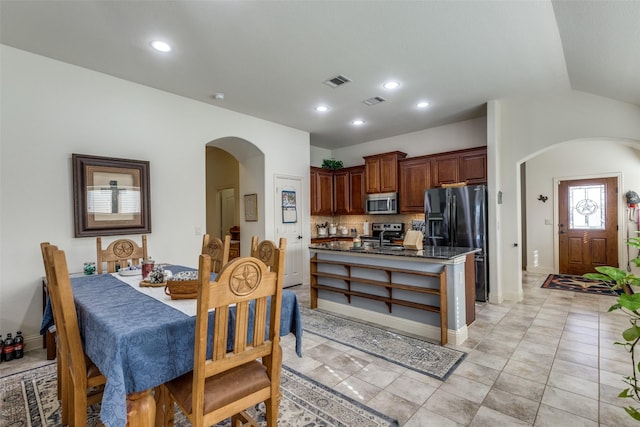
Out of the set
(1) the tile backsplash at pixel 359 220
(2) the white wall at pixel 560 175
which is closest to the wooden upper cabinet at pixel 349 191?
(1) the tile backsplash at pixel 359 220

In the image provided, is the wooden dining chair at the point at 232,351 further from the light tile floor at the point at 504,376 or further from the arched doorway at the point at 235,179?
the arched doorway at the point at 235,179

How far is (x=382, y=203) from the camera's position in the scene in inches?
242

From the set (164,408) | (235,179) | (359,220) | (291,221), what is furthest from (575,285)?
(235,179)

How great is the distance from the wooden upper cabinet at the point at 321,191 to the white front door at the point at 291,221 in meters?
0.51

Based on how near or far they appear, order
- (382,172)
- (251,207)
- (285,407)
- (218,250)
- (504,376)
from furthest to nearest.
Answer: (382,172) → (251,207) → (218,250) → (504,376) → (285,407)

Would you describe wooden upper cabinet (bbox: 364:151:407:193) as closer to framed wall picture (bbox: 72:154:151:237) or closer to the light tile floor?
the light tile floor

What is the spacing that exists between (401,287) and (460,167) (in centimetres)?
272

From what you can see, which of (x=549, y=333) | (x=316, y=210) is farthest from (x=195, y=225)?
(x=549, y=333)

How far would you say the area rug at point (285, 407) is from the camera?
1.98m

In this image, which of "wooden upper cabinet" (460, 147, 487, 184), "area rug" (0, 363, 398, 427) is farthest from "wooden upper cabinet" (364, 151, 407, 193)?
"area rug" (0, 363, 398, 427)

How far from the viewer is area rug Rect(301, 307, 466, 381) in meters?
2.71

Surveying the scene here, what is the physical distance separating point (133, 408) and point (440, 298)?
272 cm

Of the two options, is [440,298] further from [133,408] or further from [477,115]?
[477,115]

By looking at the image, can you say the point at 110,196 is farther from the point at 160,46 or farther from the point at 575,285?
the point at 575,285
